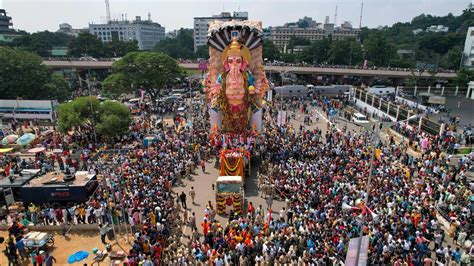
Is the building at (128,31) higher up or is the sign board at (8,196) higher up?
the building at (128,31)

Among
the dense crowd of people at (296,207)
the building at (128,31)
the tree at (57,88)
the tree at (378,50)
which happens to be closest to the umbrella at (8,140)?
the dense crowd of people at (296,207)

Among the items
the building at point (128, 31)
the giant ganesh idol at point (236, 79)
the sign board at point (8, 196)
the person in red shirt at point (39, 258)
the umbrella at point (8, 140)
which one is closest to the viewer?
the person in red shirt at point (39, 258)

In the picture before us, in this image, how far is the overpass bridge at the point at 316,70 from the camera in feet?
184

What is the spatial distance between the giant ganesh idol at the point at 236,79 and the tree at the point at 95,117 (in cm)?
827

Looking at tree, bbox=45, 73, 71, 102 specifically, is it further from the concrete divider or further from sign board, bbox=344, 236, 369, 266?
sign board, bbox=344, 236, 369, 266

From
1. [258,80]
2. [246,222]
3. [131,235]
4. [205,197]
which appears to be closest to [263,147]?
[258,80]

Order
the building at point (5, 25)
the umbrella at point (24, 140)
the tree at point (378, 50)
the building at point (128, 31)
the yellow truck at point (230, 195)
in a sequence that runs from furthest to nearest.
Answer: the building at point (128, 31)
the building at point (5, 25)
the tree at point (378, 50)
the umbrella at point (24, 140)
the yellow truck at point (230, 195)

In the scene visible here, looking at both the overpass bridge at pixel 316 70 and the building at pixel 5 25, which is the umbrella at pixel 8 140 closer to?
the overpass bridge at pixel 316 70

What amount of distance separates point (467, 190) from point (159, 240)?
15.8 metres

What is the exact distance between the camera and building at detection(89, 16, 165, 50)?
147 meters

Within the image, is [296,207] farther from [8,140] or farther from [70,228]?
[8,140]

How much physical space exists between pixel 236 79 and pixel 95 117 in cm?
1379

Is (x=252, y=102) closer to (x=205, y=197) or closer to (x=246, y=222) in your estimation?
(x=205, y=197)

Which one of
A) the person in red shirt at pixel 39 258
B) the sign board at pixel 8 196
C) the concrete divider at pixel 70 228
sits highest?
the sign board at pixel 8 196
